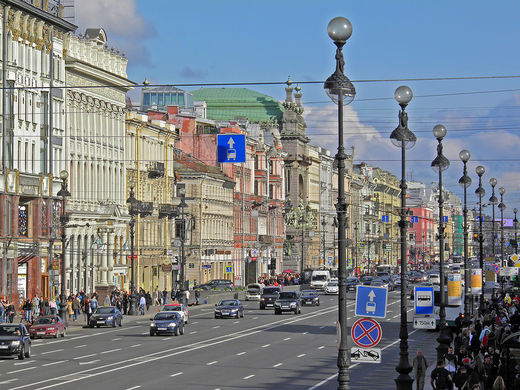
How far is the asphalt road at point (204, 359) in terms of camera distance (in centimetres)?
3419

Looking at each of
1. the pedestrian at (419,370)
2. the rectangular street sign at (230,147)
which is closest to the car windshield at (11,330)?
the pedestrian at (419,370)

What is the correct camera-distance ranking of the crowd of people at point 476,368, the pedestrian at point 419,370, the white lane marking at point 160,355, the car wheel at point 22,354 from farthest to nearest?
the car wheel at point 22,354, the white lane marking at point 160,355, the pedestrian at point 419,370, the crowd of people at point 476,368

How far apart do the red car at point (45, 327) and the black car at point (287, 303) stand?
81.8 feet

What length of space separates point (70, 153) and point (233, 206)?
54960 millimetres

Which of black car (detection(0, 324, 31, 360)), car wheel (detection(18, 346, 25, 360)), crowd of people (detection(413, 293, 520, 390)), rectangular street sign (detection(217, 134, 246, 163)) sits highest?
rectangular street sign (detection(217, 134, 246, 163))

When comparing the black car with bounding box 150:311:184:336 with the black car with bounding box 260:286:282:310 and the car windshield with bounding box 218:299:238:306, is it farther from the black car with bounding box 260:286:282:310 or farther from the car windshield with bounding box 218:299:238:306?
the black car with bounding box 260:286:282:310

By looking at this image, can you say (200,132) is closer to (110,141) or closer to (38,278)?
(110,141)

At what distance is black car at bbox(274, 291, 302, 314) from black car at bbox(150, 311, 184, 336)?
20.7 meters

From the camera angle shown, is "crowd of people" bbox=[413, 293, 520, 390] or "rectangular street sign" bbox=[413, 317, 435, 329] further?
"rectangular street sign" bbox=[413, 317, 435, 329]

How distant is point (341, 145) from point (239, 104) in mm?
166539

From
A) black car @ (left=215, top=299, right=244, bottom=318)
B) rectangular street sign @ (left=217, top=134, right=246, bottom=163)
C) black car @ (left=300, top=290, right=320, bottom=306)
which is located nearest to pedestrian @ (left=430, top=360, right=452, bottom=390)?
black car @ (left=215, top=299, right=244, bottom=318)

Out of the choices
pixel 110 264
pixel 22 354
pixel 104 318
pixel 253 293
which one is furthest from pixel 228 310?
pixel 253 293

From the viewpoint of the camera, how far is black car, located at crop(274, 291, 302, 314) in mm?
77562

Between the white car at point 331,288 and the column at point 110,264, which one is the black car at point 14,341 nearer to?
the column at point 110,264
